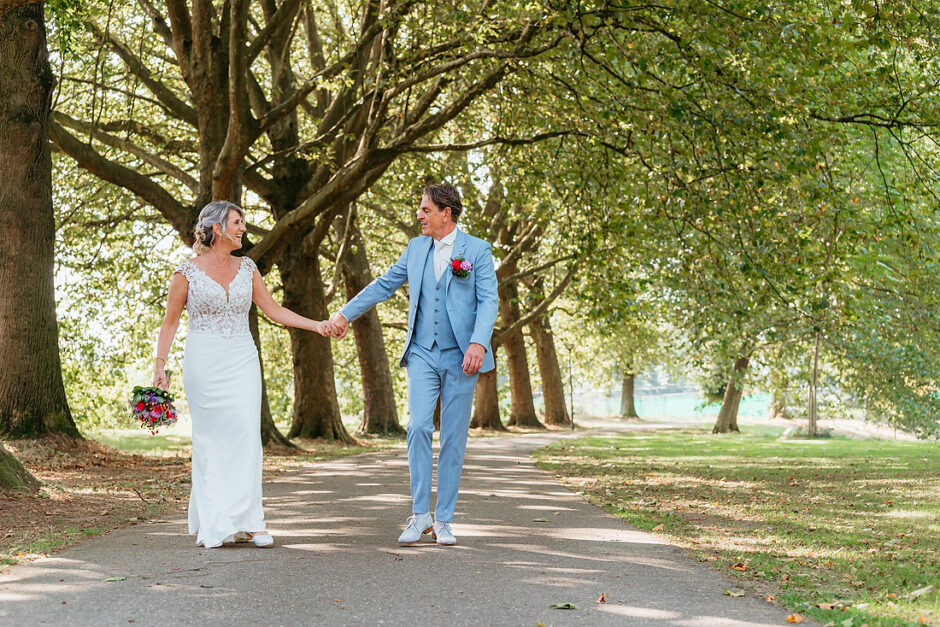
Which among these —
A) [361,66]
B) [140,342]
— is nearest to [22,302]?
[361,66]

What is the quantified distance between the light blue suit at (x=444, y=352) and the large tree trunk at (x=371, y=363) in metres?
16.8

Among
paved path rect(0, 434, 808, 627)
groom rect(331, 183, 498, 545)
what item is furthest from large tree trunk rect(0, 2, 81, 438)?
groom rect(331, 183, 498, 545)

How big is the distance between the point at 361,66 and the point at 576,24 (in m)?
5.10

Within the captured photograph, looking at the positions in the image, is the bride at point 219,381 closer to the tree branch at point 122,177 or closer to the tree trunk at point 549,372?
the tree branch at point 122,177

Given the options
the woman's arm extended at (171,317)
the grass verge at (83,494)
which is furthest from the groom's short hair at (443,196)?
the grass verge at (83,494)

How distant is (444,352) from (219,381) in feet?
5.21

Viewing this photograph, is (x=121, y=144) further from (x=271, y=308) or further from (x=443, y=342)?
(x=443, y=342)

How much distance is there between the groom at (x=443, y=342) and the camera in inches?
253

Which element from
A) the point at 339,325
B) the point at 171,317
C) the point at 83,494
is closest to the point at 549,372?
the point at 83,494

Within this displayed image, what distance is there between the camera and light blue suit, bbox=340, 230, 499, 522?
644 centimetres

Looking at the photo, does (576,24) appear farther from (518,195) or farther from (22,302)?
(22,302)

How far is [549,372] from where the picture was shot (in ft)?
117

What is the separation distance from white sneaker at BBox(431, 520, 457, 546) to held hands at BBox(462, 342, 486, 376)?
1.09 metres

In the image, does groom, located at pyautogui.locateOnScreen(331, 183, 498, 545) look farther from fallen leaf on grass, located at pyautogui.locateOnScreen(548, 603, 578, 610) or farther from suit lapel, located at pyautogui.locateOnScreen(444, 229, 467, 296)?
fallen leaf on grass, located at pyautogui.locateOnScreen(548, 603, 578, 610)
